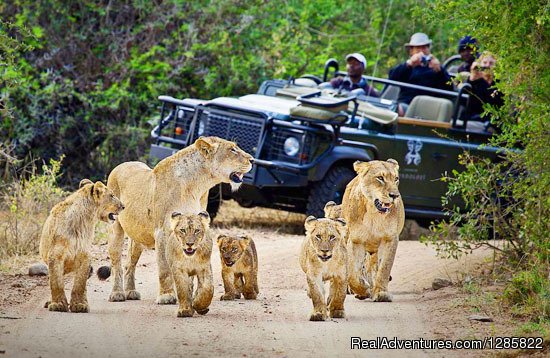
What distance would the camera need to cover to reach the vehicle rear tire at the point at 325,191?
1434 cm

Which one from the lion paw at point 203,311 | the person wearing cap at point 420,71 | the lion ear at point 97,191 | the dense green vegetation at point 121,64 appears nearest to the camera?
the lion paw at point 203,311

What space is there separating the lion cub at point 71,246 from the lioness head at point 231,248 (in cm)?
123

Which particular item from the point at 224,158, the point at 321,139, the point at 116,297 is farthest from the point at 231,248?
the point at 321,139

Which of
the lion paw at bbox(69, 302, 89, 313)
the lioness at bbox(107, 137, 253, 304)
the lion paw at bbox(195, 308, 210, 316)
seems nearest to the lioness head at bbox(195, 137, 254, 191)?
the lioness at bbox(107, 137, 253, 304)

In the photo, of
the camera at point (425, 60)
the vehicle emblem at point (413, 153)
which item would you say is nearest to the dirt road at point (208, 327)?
the vehicle emblem at point (413, 153)

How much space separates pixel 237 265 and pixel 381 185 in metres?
1.35

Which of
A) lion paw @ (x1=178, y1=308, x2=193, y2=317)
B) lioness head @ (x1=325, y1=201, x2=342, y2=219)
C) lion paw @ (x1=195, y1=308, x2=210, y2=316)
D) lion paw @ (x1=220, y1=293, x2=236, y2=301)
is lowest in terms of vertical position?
lion paw @ (x1=220, y1=293, x2=236, y2=301)

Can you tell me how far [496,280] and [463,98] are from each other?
5072 millimetres

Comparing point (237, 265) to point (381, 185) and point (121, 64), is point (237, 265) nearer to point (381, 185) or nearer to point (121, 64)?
point (381, 185)

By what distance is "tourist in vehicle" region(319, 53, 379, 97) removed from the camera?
16.3 metres

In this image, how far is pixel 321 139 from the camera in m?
14.4

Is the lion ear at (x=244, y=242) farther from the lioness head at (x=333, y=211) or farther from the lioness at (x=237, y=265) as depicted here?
the lioness head at (x=333, y=211)

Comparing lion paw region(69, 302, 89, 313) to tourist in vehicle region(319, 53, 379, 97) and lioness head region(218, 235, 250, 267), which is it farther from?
tourist in vehicle region(319, 53, 379, 97)

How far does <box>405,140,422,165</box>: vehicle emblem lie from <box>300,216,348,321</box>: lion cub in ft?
19.4
